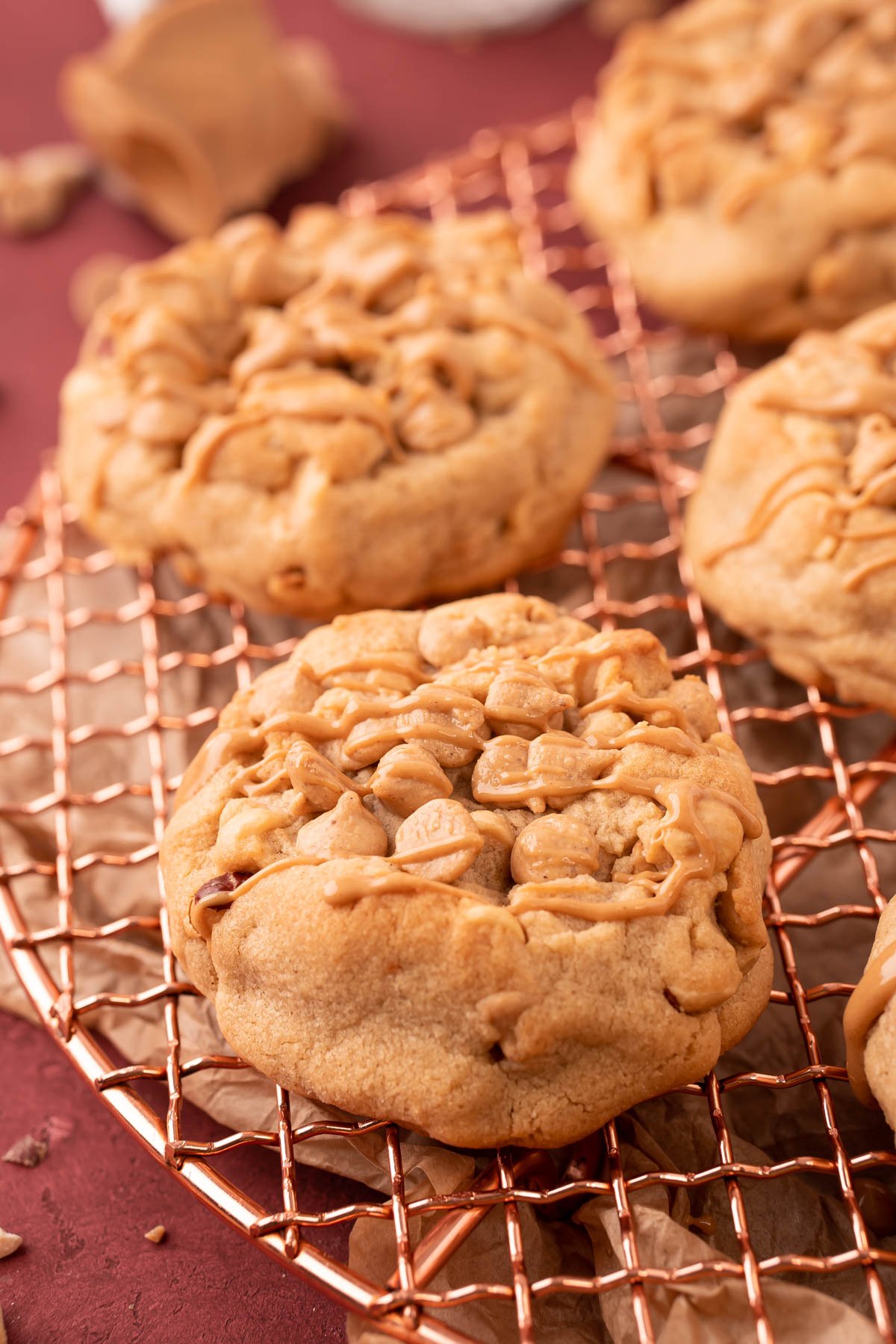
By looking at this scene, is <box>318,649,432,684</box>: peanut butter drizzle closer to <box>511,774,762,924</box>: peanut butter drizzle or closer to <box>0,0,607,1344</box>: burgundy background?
<box>511,774,762,924</box>: peanut butter drizzle

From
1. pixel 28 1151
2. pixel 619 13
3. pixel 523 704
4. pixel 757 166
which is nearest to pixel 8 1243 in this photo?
pixel 28 1151

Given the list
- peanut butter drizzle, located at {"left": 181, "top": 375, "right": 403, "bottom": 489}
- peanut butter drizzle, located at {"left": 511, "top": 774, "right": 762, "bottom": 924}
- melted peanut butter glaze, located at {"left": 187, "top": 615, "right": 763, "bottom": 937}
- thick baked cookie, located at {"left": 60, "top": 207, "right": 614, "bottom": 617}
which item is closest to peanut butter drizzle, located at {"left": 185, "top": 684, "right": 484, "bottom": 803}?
melted peanut butter glaze, located at {"left": 187, "top": 615, "right": 763, "bottom": 937}

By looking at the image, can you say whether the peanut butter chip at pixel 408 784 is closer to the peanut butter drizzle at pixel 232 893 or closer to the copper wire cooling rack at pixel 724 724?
the peanut butter drizzle at pixel 232 893

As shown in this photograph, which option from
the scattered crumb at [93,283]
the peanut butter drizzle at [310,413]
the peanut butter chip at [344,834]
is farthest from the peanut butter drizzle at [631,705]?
the scattered crumb at [93,283]

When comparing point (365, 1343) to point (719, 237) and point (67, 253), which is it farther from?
point (67, 253)

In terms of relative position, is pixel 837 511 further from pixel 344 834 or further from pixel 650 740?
pixel 344 834

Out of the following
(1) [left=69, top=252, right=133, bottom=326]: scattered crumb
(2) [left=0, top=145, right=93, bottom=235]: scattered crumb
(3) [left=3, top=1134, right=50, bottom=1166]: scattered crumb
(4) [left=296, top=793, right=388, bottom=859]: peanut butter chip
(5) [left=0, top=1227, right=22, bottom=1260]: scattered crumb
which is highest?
(2) [left=0, top=145, right=93, bottom=235]: scattered crumb
